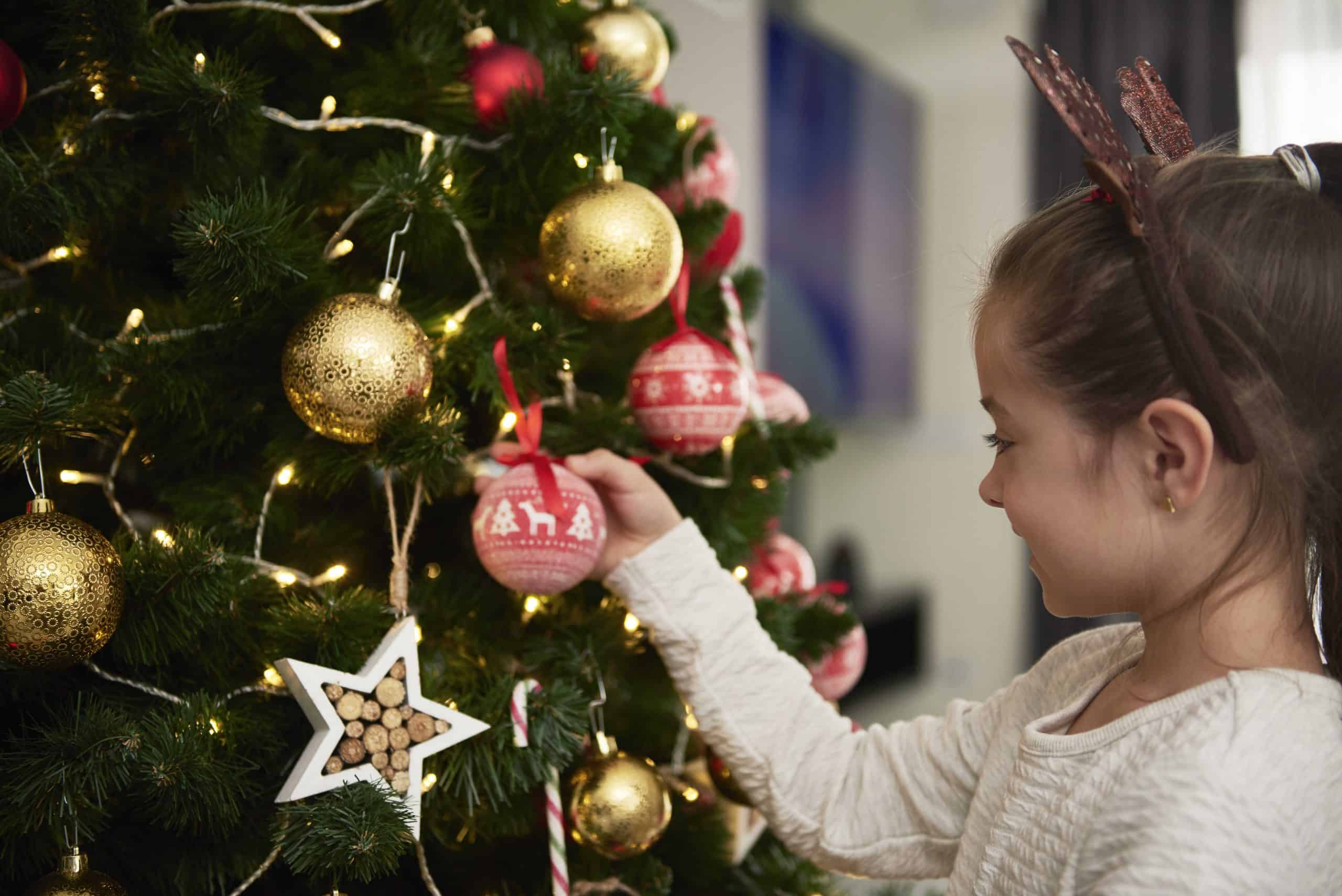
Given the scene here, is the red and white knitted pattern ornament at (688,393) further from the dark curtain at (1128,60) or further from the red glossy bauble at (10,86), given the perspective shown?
the dark curtain at (1128,60)

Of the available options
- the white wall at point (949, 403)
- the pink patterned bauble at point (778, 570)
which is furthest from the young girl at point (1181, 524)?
the white wall at point (949, 403)

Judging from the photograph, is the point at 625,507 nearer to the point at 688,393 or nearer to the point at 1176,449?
the point at 688,393

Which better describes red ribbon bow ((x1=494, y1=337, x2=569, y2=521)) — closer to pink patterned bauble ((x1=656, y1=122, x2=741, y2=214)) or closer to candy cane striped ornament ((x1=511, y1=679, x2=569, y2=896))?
candy cane striped ornament ((x1=511, y1=679, x2=569, y2=896))

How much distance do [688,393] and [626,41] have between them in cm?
29

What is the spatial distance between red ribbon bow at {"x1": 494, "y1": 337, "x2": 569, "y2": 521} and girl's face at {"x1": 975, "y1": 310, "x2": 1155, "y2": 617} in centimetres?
28

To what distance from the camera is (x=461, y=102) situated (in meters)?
0.74

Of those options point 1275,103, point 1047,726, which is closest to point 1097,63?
point 1275,103

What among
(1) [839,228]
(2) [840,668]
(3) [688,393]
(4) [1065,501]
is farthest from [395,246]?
(1) [839,228]

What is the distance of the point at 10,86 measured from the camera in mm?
606

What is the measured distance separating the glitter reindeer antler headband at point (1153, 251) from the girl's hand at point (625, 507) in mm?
361

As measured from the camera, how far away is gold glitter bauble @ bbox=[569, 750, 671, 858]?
73cm

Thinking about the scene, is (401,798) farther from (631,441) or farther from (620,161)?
(620,161)

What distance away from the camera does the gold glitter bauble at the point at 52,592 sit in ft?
1.80

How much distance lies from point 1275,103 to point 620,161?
2.03 m
